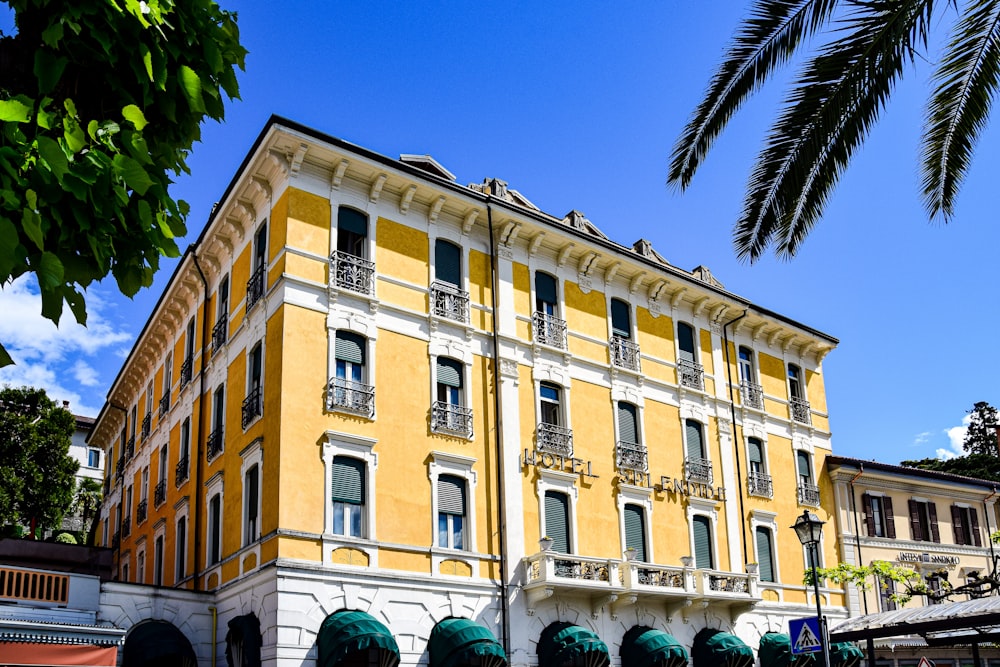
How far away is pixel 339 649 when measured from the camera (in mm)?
20578

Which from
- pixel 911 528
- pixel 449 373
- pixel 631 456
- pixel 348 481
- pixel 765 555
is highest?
pixel 449 373

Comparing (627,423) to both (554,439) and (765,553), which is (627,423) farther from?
(765,553)

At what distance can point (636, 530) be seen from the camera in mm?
28328

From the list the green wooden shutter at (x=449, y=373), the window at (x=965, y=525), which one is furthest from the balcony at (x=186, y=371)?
the window at (x=965, y=525)

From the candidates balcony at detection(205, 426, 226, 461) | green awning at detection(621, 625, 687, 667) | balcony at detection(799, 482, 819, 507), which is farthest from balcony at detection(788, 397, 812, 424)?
balcony at detection(205, 426, 226, 461)

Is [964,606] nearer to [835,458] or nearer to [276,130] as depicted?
[835,458]

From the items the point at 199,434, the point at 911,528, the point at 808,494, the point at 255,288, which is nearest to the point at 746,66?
the point at 255,288

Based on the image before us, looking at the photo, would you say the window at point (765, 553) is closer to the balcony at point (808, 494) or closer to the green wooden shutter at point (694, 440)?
the balcony at point (808, 494)

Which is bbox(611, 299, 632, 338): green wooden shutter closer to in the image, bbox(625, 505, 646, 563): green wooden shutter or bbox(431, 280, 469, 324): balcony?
bbox(625, 505, 646, 563): green wooden shutter

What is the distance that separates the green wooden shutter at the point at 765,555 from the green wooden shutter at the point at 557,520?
27.2ft

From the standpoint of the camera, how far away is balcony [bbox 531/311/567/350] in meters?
27.9

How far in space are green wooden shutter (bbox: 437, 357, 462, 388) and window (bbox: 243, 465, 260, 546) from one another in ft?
16.7

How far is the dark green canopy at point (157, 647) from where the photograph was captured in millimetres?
21672

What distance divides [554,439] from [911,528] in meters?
17.6
